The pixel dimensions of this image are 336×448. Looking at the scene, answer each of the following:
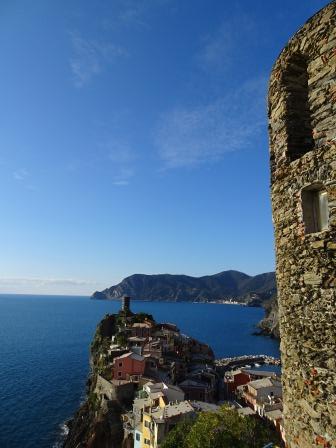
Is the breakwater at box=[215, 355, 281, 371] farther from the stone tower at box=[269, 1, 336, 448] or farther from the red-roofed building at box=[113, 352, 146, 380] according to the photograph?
the stone tower at box=[269, 1, 336, 448]

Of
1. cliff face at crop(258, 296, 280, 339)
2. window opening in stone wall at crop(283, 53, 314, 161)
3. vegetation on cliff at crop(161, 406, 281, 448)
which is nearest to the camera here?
window opening in stone wall at crop(283, 53, 314, 161)

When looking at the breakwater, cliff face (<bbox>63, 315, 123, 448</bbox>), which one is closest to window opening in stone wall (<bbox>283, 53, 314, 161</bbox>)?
cliff face (<bbox>63, 315, 123, 448</bbox>)

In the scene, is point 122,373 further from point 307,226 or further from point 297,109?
point 297,109

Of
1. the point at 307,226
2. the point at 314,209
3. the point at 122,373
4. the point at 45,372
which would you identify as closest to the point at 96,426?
the point at 122,373

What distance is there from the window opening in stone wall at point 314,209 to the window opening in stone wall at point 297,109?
2.86 ft

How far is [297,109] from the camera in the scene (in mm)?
6562

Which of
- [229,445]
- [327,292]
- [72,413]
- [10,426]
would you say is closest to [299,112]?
[327,292]

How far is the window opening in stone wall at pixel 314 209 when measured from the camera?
5.52 metres

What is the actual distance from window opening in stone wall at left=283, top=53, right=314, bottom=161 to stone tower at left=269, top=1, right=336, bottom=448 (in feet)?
0.06

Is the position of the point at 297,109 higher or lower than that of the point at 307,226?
higher

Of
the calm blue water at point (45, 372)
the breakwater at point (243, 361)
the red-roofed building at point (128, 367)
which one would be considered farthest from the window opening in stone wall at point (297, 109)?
the breakwater at point (243, 361)

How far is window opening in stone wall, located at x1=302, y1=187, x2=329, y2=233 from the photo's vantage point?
552 centimetres

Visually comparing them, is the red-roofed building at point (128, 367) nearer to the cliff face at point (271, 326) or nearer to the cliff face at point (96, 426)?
the cliff face at point (96, 426)

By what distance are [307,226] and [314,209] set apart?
0.93 ft
